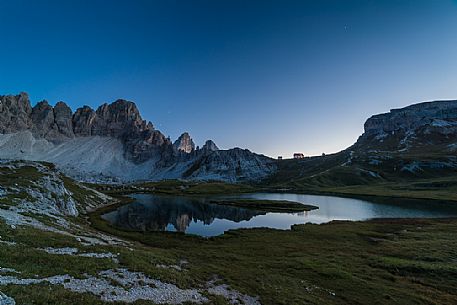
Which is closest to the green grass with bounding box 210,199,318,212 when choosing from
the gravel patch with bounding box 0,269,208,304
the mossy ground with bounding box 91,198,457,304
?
the mossy ground with bounding box 91,198,457,304

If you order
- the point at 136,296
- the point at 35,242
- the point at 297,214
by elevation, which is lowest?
the point at 297,214

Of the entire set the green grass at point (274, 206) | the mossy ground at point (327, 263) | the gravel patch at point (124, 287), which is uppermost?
the gravel patch at point (124, 287)

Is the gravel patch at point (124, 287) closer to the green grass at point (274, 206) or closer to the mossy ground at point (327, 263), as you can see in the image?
the mossy ground at point (327, 263)

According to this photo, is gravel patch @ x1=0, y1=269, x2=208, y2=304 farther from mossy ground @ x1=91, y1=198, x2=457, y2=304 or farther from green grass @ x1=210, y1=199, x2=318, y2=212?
green grass @ x1=210, y1=199, x2=318, y2=212

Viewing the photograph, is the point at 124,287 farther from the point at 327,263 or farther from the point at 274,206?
the point at 274,206

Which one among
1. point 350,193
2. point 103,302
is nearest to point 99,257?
point 103,302

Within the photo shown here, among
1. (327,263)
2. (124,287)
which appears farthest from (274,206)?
(124,287)

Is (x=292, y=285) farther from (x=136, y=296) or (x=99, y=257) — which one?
(x=99, y=257)

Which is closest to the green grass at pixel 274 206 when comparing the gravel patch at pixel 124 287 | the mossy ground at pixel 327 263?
the mossy ground at pixel 327 263

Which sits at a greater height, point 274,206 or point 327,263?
point 327,263

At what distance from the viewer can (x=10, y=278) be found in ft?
56.5

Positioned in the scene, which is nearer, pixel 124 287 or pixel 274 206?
pixel 124 287

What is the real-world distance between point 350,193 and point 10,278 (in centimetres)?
20591

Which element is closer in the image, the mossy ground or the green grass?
the mossy ground
